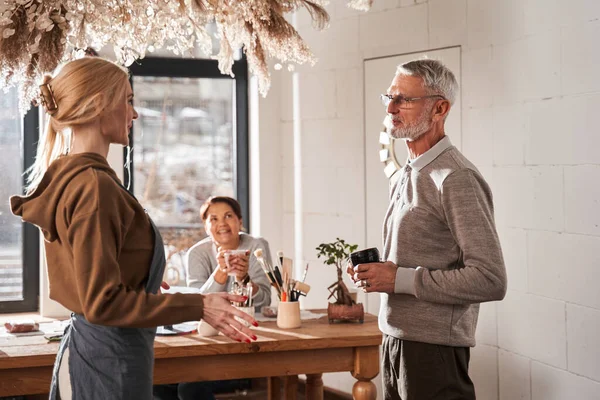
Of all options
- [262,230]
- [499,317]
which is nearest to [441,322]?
[499,317]

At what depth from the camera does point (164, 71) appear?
4.71 m

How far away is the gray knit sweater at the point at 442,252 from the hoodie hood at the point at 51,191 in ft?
2.87

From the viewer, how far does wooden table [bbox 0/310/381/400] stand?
2.60 meters

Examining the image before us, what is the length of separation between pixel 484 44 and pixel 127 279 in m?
2.36

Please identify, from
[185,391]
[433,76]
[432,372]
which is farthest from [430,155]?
[185,391]

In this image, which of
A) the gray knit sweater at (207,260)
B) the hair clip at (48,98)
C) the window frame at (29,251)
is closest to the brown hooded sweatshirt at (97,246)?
the hair clip at (48,98)

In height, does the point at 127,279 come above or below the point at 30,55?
below

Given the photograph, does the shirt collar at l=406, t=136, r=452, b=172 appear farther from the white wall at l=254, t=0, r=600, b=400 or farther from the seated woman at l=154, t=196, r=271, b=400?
the seated woman at l=154, t=196, r=271, b=400

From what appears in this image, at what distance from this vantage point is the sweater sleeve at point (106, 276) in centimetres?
159

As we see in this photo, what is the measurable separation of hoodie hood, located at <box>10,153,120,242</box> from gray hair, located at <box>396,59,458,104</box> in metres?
0.99

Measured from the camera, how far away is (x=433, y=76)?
2273mm

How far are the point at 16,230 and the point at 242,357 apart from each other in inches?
87.3

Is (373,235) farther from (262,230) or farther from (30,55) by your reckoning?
(30,55)

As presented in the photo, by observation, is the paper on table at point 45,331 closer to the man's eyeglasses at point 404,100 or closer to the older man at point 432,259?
the older man at point 432,259
